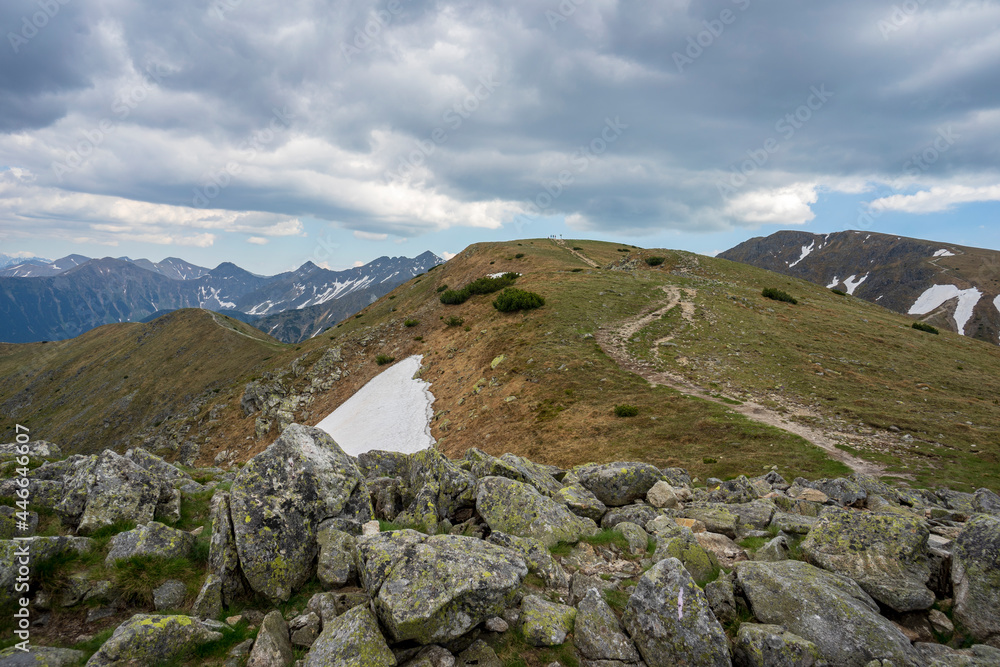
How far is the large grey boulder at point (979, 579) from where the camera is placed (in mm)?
7262

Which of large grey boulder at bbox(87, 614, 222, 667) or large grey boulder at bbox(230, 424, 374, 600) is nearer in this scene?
large grey boulder at bbox(87, 614, 222, 667)

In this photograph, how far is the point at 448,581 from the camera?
24.1 feet

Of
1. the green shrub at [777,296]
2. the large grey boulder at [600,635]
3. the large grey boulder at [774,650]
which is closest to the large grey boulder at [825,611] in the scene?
the large grey boulder at [774,650]

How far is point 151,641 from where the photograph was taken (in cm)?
662

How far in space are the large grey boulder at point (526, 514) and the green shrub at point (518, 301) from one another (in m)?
34.6

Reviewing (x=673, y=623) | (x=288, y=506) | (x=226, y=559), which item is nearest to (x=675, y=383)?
(x=673, y=623)

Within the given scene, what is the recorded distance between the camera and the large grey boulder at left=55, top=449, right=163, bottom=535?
10.2 m

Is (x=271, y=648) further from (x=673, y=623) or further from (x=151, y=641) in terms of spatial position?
(x=673, y=623)

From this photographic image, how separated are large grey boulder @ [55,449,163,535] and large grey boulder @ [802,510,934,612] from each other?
1687 centimetres

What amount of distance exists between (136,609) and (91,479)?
175 inches

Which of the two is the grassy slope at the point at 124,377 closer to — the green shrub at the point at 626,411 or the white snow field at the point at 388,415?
the white snow field at the point at 388,415

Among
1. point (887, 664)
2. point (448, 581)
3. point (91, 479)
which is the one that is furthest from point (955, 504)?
point (91, 479)

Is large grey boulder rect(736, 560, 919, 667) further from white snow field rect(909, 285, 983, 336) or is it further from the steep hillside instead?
white snow field rect(909, 285, 983, 336)

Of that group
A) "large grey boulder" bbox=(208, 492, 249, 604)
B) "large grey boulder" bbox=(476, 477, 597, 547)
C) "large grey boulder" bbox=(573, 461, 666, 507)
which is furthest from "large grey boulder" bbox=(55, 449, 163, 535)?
"large grey boulder" bbox=(573, 461, 666, 507)
